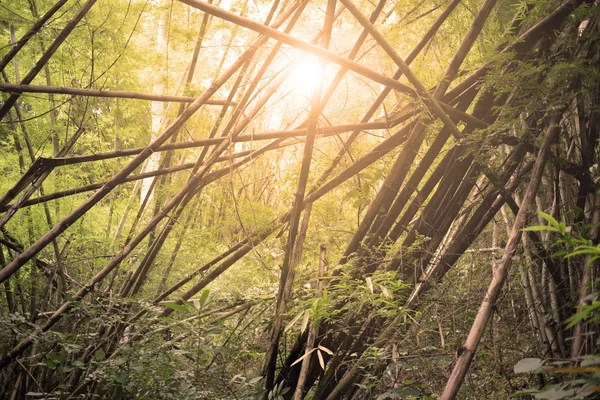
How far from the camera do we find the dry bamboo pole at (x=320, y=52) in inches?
65.5

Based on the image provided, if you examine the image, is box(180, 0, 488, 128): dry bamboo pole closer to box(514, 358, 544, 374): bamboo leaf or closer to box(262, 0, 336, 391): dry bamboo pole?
box(262, 0, 336, 391): dry bamboo pole

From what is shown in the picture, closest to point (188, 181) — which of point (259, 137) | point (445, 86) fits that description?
point (259, 137)

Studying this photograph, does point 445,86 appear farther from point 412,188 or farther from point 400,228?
point 400,228

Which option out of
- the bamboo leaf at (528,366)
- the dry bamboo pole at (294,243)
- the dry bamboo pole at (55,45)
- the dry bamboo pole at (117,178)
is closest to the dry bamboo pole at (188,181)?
the dry bamboo pole at (117,178)

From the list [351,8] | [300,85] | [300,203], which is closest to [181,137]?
[300,85]

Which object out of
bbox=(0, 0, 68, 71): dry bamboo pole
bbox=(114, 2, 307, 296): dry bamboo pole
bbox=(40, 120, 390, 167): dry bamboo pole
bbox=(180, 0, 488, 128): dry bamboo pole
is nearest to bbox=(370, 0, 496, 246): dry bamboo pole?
bbox=(180, 0, 488, 128): dry bamboo pole

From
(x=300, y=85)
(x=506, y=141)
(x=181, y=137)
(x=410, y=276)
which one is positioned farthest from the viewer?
(x=181, y=137)

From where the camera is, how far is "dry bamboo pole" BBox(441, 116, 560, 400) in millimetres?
1263

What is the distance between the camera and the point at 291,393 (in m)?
2.12

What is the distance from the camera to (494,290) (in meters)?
1.36

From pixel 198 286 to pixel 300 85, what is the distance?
144cm

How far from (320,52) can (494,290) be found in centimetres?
102

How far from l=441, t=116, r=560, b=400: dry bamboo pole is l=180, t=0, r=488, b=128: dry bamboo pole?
0.39 m

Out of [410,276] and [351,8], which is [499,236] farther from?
[351,8]
